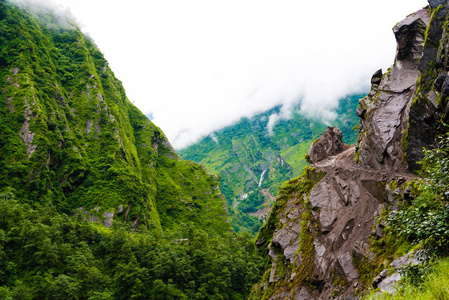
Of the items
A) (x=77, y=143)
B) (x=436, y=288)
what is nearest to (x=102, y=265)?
(x=436, y=288)

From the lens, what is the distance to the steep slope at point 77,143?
10181 centimetres

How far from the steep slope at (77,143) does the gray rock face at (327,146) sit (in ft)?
284

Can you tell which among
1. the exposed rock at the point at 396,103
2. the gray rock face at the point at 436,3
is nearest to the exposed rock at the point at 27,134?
the exposed rock at the point at 396,103

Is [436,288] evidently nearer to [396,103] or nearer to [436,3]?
[396,103]

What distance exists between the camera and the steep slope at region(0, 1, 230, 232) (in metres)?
102

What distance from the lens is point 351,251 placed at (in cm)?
2775

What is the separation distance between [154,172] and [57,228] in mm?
98183

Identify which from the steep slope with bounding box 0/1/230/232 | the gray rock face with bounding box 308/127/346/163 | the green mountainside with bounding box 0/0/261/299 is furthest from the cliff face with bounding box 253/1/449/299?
the steep slope with bounding box 0/1/230/232

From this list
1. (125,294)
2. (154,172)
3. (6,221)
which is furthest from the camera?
(154,172)

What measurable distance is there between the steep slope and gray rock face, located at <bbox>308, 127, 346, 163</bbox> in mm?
86433

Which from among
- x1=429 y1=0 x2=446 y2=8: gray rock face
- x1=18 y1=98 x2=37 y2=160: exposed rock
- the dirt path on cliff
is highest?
x1=18 y1=98 x2=37 y2=160: exposed rock

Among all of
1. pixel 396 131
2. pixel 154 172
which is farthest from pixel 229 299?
pixel 154 172

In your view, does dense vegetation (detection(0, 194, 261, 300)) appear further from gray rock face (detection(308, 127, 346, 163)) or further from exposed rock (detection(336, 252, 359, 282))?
exposed rock (detection(336, 252, 359, 282))

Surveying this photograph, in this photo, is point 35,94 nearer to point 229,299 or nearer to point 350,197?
point 229,299
